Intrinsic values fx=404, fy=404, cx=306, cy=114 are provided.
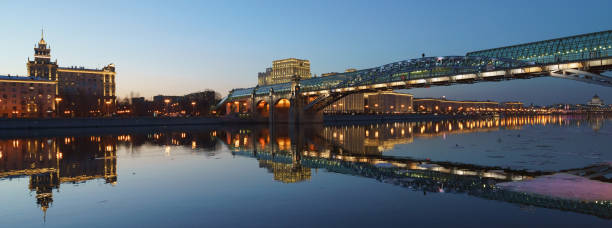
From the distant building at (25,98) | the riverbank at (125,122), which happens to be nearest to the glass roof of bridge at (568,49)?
the riverbank at (125,122)

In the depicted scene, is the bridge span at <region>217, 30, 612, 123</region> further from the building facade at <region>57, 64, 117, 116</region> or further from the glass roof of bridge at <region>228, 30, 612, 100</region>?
the building facade at <region>57, 64, 117, 116</region>

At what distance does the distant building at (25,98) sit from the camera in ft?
389

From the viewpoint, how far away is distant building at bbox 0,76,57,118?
119 meters

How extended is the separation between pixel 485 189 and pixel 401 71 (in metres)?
52.2

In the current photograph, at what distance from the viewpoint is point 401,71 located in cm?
6406

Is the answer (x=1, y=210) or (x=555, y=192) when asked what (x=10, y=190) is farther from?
(x=555, y=192)

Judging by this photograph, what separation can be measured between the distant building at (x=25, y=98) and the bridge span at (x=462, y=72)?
68851 mm

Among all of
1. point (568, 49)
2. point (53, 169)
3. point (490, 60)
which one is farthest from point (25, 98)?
point (568, 49)

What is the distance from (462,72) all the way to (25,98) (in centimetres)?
12573

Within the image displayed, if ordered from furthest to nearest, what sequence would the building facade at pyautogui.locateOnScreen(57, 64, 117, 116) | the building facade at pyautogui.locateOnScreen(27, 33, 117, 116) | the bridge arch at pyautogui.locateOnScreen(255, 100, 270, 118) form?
the building facade at pyautogui.locateOnScreen(57, 64, 117, 116) → the building facade at pyautogui.locateOnScreen(27, 33, 117, 116) → the bridge arch at pyautogui.locateOnScreen(255, 100, 270, 118)

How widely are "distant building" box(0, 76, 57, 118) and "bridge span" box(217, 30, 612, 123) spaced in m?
68.9

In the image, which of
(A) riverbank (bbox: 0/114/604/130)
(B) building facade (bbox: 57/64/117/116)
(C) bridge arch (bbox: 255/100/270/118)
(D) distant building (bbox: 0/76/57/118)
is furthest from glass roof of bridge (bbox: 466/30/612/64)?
(B) building facade (bbox: 57/64/117/116)

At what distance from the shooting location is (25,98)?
122 meters

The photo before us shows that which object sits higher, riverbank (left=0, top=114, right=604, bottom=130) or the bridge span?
the bridge span
